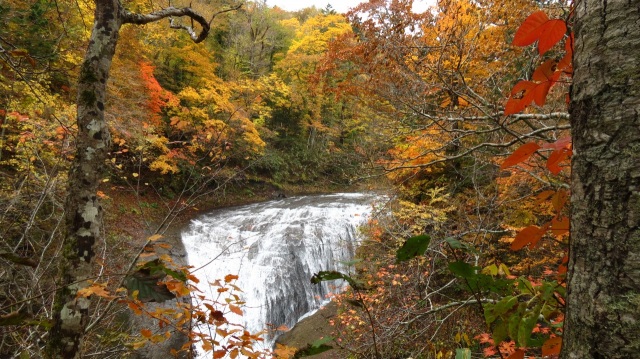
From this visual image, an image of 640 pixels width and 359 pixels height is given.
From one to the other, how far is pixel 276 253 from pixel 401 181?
17.5ft

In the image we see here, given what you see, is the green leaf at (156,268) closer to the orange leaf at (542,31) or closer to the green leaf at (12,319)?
the green leaf at (12,319)

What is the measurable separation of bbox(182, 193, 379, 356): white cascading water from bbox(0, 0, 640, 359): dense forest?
1.38 m

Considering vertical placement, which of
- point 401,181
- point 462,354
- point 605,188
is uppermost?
point 605,188

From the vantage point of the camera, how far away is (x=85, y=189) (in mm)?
1948

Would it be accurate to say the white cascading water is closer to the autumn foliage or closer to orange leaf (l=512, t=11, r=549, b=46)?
the autumn foliage

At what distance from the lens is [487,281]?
32.0 inches

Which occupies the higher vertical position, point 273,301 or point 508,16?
point 508,16

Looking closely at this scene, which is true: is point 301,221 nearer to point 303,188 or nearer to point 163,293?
point 303,188

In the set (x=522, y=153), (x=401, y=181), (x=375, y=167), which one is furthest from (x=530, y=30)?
(x=401, y=181)

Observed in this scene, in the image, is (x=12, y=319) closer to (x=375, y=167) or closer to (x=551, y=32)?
(x=551, y=32)

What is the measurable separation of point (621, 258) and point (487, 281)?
36 cm

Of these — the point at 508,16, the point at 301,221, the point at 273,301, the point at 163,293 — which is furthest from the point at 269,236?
the point at 163,293

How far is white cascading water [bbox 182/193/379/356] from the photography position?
878 cm

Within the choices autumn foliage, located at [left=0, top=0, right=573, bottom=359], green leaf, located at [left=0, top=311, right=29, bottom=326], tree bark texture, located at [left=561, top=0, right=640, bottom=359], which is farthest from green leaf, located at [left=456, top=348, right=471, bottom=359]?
green leaf, located at [left=0, top=311, right=29, bottom=326]
